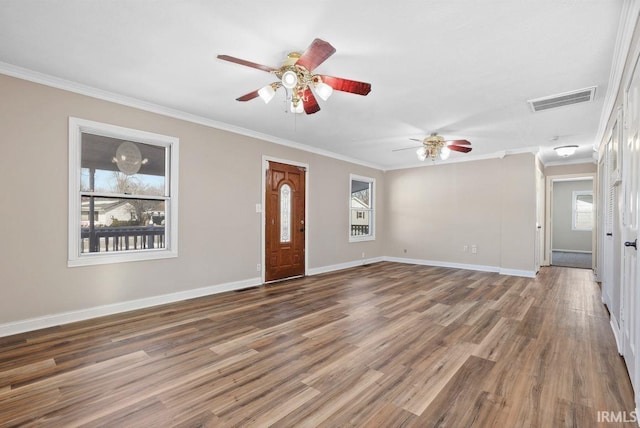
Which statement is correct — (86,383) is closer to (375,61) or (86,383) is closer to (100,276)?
(100,276)

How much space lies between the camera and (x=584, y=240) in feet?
31.7

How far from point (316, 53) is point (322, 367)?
233 cm

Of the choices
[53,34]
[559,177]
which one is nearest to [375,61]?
[53,34]

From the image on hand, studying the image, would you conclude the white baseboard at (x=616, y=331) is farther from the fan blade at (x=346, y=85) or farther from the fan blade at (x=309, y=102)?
the fan blade at (x=309, y=102)

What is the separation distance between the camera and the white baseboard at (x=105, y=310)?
2932 mm

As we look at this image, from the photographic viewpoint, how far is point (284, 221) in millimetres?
5535

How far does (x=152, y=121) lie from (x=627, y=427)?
5027mm

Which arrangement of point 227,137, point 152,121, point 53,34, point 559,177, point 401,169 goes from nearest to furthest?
point 53,34
point 152,121
point 227,137
point 559,177
point 401,169

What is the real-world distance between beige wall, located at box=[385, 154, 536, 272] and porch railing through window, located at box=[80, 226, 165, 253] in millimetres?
5664

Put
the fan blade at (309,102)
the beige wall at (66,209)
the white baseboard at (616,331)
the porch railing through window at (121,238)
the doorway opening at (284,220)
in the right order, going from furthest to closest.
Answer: the doorway opening at (284,220) < the porch railing through window at (121,238) < the beige wall at (66,209) < the fan blade at (309,102) < the white baseboard at (616,331)

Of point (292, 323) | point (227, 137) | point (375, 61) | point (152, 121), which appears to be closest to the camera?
point (375, 61)

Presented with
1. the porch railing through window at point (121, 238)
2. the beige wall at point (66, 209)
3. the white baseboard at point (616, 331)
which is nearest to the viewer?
the white baseboard at point (616, 331)

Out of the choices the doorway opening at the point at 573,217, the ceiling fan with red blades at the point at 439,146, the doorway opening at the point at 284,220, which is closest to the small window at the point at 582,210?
the doorway opening at the point at 573,217

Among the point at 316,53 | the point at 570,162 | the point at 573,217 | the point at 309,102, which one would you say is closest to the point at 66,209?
the point at 309,102
